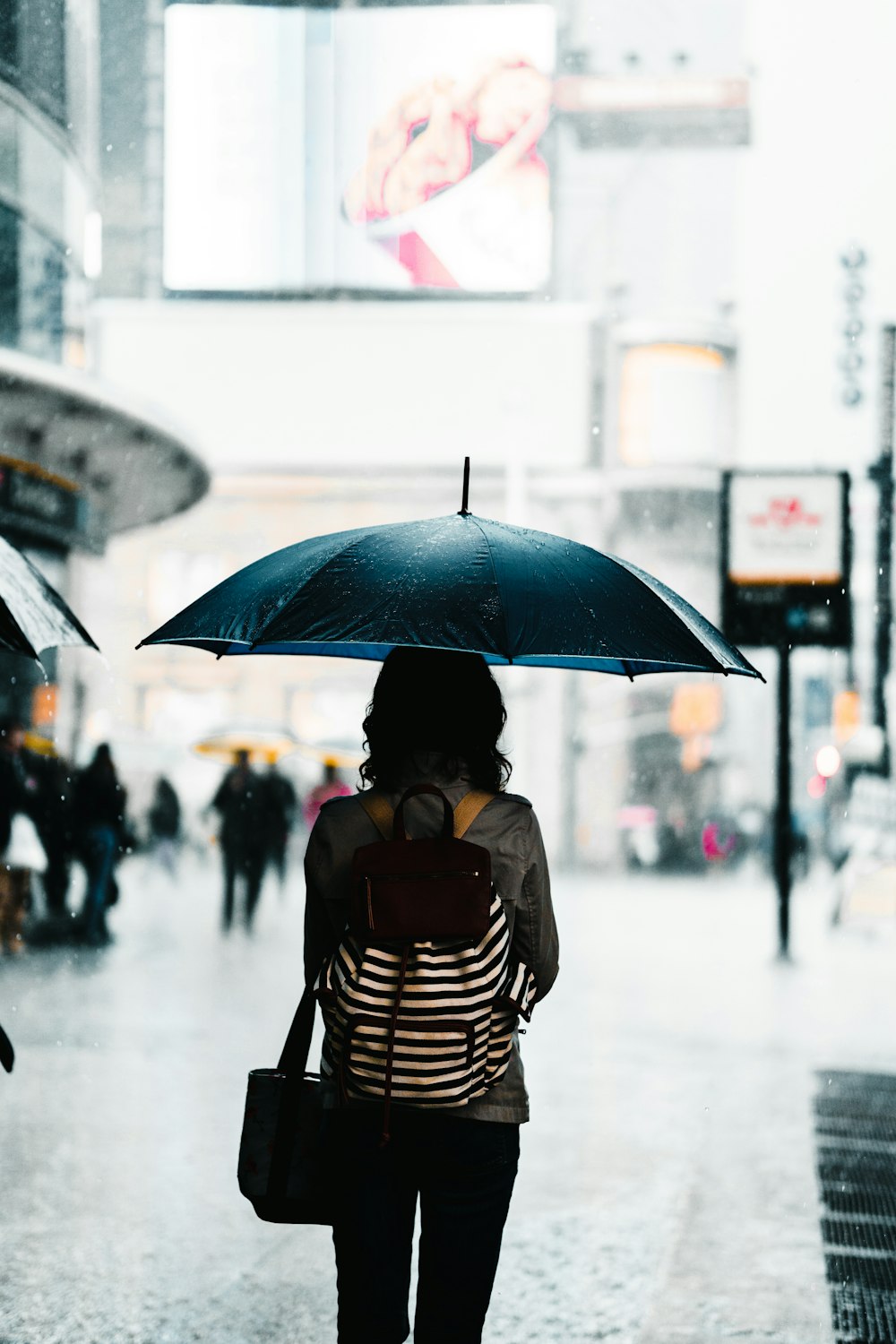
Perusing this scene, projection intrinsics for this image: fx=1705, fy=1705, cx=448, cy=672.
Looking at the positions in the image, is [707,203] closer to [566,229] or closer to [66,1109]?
[566,229]

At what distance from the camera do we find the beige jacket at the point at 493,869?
2.82 metres

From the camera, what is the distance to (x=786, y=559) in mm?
13094

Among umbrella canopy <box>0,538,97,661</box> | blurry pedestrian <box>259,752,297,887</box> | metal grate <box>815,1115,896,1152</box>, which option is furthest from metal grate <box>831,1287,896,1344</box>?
blurry pedestrian <box>259,752,297,887</box>

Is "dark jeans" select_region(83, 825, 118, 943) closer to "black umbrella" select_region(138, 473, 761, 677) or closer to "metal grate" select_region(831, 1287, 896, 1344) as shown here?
"metal grate" select_region(831, 1287, 896, 1344)

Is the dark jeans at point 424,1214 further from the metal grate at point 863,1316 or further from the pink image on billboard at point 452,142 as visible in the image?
the pink image on billboard at point 452,142

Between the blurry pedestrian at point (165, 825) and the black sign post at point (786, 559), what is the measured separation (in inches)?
357

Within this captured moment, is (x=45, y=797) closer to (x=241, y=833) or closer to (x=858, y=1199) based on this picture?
(x=241, y=833)

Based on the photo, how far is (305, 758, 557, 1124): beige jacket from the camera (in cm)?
282

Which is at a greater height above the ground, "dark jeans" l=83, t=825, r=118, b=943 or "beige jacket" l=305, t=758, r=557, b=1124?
"beige jacket" l=305, t=758, r=557, b=1124

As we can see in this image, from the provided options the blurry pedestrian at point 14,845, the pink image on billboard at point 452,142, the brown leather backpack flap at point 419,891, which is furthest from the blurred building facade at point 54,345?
the brown leather backpack flap at point 419,891

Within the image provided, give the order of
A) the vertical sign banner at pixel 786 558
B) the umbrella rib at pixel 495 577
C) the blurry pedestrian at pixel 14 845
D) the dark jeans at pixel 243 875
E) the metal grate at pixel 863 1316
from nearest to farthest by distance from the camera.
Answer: the umbrella rib at pixel 495 577 < the metal grate at pixel 863 1316 < the blurry pedestrian at pixel 14 845 < the vertical sign banner at pixel 786 558 < the dark jeans at pixel 243 875

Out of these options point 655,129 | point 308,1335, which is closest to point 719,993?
point 308,1335

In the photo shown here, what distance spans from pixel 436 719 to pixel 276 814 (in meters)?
15.7

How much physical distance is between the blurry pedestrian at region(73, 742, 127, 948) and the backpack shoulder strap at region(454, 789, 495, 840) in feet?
35.7
